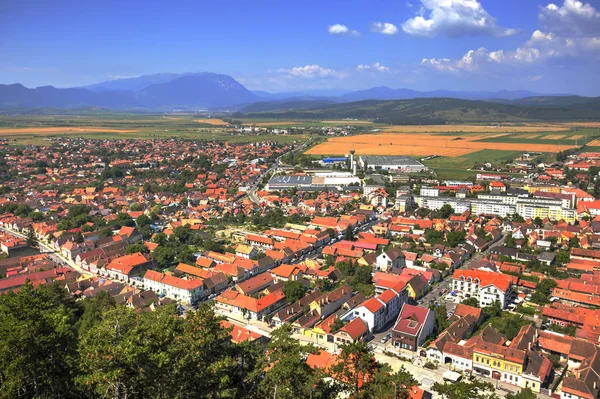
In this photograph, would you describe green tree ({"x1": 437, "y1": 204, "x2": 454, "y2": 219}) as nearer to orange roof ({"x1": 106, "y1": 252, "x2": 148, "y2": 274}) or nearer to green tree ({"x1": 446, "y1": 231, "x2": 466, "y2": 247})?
green tree ({"x1": 446, "y1": 231, "x2": 466, "y2": 247})

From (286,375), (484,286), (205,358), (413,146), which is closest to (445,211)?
(484,286)

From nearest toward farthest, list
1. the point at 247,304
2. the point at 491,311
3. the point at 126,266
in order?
the point at 491,311 → the point at 247,304 → the point at 126,266

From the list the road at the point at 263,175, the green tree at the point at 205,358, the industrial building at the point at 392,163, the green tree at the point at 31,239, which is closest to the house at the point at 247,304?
the green tree at the point at 205,358

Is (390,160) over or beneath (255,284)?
over

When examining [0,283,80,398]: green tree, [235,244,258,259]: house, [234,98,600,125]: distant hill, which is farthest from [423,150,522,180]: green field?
[234,98,600,125]: distant hill

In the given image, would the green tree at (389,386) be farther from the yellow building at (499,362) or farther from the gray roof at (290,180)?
→ the gray roof at (290,180)

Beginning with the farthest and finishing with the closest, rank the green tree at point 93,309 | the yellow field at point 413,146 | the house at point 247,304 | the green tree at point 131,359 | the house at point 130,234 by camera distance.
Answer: the yellow field at point 413,146
the house at point 130,234
the house at point 247,304
the green tree at point 93,309
the green tree at point 131,359

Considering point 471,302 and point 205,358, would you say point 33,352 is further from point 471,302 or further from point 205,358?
point 471,302
